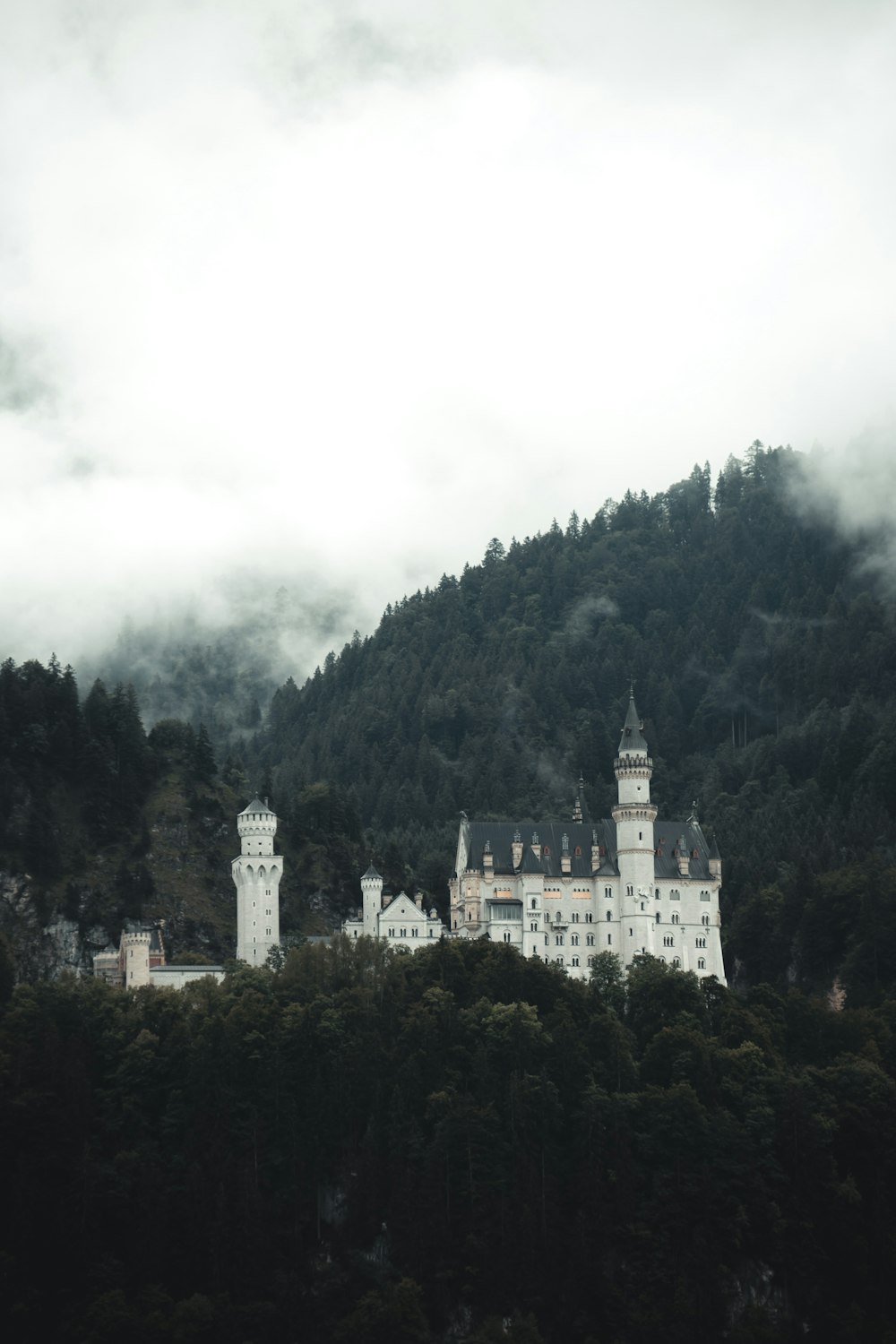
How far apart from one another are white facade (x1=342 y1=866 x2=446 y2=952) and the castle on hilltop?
5.55 metres

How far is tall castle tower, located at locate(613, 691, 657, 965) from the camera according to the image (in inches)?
4877

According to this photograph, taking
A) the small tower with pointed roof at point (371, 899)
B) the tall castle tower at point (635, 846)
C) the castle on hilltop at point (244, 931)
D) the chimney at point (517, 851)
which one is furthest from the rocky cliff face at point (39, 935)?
the tall castle tower at point (635, 846)

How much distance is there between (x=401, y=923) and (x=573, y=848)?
42.3 feet

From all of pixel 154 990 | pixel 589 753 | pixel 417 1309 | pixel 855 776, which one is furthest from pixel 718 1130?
pixel 589 753

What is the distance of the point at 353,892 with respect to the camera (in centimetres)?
13912

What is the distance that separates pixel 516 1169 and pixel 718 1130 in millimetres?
11554

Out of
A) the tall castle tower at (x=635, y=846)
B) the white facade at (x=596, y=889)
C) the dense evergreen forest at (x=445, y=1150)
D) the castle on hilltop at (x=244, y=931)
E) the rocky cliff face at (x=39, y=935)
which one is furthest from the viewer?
the rocky cliff face at (x=39, y=935)

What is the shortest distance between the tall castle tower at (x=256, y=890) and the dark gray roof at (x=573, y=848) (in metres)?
13.2

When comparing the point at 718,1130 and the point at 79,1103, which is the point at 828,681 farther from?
the point at 79,1103

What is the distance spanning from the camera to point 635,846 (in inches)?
4946

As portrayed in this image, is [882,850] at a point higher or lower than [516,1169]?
higher

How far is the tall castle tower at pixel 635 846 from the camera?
123875mm

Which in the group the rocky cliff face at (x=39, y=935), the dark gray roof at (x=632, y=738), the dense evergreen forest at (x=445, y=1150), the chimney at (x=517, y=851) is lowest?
the dense evergreen forest at (x=445, y=1150)

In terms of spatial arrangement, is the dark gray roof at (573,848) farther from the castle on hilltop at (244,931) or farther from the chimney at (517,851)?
the castle on hilltop at (244,931)
